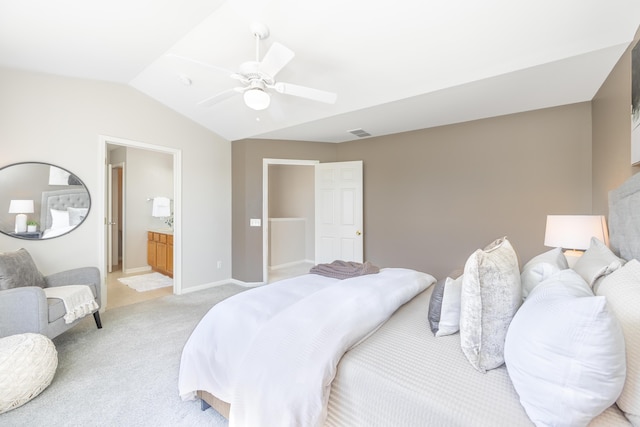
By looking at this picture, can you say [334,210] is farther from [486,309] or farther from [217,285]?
[486,309]

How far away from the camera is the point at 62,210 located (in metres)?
3.21

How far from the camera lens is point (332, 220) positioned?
468cm

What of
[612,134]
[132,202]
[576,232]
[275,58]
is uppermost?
[275,58]

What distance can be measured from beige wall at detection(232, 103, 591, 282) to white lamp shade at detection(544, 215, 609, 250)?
91 centimetres

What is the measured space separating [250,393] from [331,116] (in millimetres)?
3009

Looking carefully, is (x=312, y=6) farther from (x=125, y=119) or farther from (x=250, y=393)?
(x=125, y=119)

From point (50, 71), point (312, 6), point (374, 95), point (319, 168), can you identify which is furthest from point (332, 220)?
point (50, 71)

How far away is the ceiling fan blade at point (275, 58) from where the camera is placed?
1.91 m

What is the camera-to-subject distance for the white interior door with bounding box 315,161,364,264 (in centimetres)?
449

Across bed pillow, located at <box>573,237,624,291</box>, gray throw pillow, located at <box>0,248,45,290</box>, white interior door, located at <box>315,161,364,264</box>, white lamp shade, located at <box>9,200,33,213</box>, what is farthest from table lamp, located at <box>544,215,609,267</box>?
white lamp shade, located at <box>9,200,33,213</box>

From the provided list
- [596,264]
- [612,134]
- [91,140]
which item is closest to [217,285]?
[91,140]

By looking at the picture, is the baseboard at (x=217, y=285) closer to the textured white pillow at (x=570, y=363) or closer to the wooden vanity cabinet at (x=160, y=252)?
the wooden vanity cabinet at (x=160, y=252)

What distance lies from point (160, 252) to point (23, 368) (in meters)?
3.73

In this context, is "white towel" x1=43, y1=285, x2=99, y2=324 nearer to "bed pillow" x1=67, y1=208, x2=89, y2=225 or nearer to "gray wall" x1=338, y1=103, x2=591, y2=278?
"bed pillow" x1=67, y1=208, x2=89, y2=225
